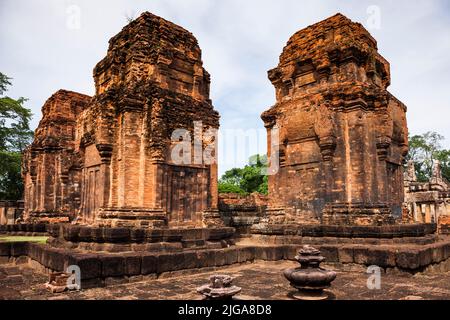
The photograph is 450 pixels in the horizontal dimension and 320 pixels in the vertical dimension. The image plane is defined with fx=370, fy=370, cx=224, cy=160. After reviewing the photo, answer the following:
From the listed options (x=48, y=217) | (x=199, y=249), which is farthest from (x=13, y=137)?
(x=199, y=249)

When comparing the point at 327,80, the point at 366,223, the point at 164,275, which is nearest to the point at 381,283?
the point at 366,223

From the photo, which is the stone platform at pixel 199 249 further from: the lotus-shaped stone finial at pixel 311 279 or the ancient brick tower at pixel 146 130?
the lotus-shaped stone finial at pixel 311 279

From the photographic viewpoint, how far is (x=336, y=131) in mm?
10609

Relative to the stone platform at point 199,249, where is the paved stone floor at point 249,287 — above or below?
below

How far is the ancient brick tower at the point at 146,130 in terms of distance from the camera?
9.84 meters

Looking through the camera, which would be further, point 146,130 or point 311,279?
point 146,130

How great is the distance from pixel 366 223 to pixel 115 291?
639 centimetres

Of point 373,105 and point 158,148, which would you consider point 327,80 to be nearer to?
point 373,105

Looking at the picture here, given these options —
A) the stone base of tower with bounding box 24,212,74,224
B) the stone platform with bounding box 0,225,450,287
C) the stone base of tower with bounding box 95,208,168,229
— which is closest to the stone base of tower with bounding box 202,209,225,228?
the stone platform with bounding box 0,225,450,287

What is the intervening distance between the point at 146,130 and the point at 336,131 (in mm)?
5371

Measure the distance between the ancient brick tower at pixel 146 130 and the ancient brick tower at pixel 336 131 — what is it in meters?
2.44

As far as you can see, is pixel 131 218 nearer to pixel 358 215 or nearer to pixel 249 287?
pixel 249 287

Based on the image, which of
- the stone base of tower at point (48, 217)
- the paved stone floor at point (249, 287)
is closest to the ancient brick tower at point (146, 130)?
the paved stone floor at point (249, 287)

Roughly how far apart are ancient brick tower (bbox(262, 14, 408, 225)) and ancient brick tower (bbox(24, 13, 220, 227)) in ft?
8.00
